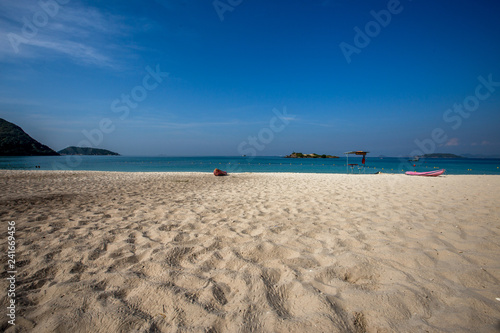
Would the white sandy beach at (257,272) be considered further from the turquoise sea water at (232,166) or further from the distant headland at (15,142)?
the distant headland at (15,142)

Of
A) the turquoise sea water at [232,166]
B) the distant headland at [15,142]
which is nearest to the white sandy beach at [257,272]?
the turquoise sea water at [232,166]

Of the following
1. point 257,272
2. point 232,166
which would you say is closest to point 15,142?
point 232,166

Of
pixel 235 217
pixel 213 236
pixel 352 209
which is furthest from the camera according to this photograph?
pixel 352 209

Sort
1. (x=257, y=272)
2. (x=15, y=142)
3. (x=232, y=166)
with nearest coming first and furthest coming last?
(x=257, y=272), (x=232, y=166), (x=15, y=142)

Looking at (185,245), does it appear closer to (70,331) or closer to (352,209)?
(70,331)

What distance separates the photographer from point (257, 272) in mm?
2248

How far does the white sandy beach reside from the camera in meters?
1.63

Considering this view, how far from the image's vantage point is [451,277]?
2.15 meters

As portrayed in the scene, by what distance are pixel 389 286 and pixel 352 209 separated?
286 centimetres

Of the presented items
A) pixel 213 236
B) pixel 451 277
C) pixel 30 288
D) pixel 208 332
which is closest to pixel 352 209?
pixel 451 277

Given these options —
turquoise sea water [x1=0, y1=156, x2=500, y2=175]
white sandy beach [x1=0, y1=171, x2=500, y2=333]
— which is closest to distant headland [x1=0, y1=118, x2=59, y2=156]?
turquoise sea water [x1=0, y1=156, x2=500, y2=175]

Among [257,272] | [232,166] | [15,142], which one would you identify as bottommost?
[232,166]

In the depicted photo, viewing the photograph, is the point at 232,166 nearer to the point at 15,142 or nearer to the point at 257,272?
the point at 257,272

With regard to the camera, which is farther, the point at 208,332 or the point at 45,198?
the point at 45,198
